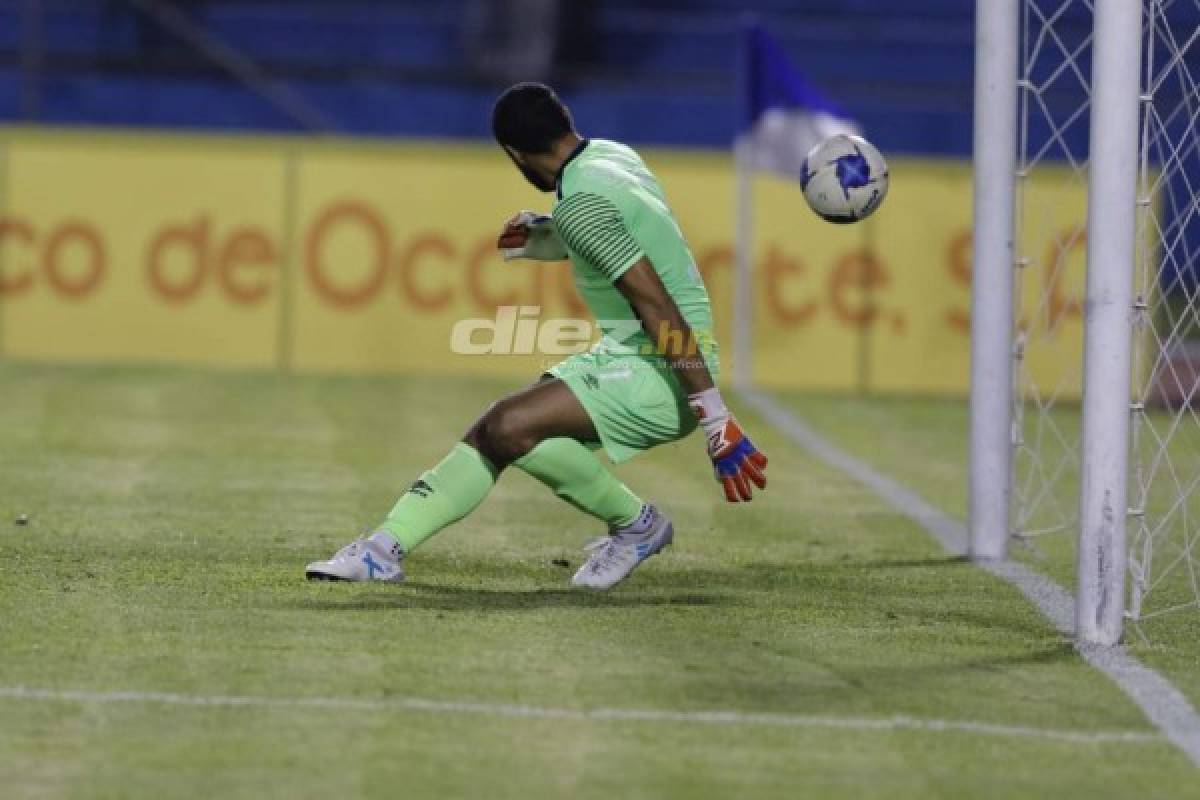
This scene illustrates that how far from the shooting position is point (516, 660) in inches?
266

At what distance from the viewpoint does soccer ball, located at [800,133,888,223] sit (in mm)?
8609

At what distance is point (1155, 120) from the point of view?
28.4 feet

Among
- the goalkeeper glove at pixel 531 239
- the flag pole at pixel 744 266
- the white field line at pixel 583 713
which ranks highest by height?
the goalkeeper glove at pixel 531 239

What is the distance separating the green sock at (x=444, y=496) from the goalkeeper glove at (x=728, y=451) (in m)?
0.71

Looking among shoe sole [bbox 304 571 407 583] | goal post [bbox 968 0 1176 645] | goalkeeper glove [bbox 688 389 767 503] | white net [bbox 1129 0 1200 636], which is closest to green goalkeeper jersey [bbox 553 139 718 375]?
goalkeeper glove [bbox 688 389 767 503]

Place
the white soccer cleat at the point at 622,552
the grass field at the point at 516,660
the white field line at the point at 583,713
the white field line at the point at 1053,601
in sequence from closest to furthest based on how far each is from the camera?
the grass field at the point at 516,660
the white field line at the point at 583,713
the white field line at the point at 1053,601
the white soccer cleat at the point at 622,552

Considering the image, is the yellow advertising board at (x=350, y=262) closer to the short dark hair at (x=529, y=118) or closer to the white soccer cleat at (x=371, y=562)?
the white soccer cleat at (x=371, y=562)

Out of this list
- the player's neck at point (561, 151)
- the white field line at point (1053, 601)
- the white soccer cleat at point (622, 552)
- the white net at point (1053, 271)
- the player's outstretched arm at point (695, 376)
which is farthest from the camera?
the white net at point (1053, 271)

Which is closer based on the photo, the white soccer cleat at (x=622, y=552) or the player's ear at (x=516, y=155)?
the player's ear at (x=516, y=155)

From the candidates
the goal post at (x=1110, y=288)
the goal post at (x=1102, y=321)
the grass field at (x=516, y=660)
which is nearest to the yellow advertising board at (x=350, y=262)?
the goal post at (x=1102, y=321)

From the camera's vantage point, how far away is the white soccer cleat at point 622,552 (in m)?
8.22

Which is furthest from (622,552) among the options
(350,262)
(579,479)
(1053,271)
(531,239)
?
(350,262)

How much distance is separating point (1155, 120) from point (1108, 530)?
197cm

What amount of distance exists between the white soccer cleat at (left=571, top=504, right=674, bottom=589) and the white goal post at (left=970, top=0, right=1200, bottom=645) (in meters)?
1.43
